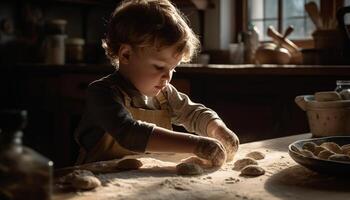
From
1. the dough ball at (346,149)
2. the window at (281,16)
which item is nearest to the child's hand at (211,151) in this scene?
the dough ball at (346,149)

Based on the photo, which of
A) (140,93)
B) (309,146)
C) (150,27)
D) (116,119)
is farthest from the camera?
(140,93)

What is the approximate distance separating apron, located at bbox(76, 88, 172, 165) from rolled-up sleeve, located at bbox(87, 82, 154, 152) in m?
0.05

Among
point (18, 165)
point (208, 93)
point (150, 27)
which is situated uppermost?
point (150, 27)

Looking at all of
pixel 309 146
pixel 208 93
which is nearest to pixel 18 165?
pixel 309 146

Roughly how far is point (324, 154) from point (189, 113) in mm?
537

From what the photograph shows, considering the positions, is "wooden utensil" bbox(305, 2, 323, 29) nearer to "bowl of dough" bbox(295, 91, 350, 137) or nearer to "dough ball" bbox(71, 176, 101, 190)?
"bowl of dough" bbox(295, 91, 350, 137)

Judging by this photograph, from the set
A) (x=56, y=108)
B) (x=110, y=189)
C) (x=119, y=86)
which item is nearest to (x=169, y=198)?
(x=110, y=189)

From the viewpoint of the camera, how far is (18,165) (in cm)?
46

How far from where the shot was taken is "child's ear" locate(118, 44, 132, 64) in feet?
3.97

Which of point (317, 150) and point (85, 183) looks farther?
point (317, 150)

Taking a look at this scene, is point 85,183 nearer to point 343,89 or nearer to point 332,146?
point 332,146

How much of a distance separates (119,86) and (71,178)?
513mm

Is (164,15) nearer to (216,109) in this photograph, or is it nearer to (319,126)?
(319,126)

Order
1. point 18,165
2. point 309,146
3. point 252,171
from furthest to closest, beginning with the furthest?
point 309,146, point 252,171, point 18,165
